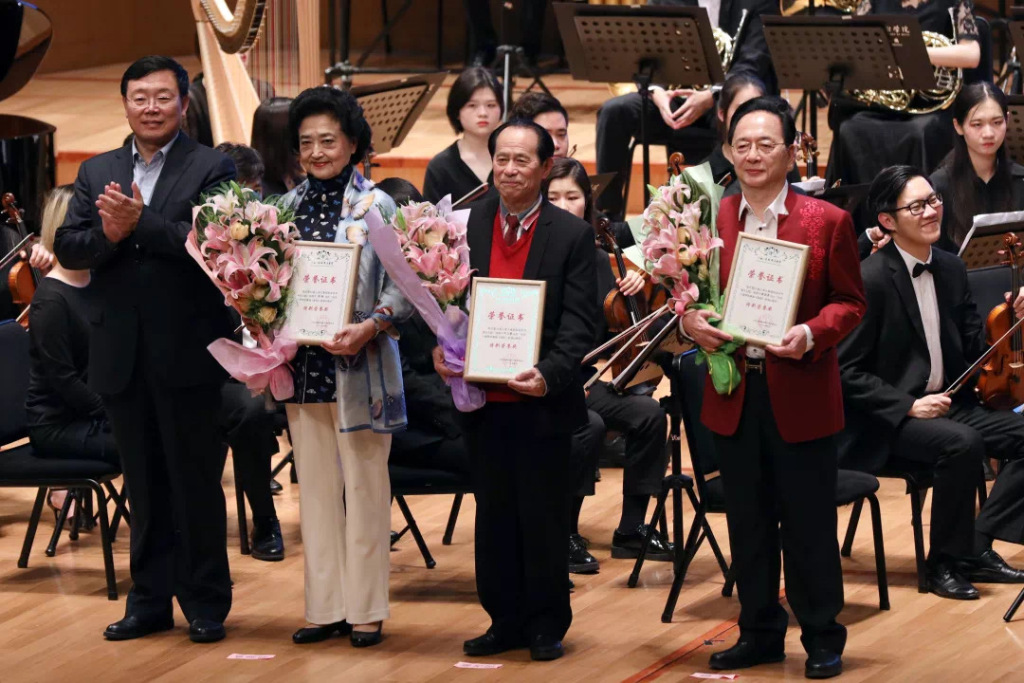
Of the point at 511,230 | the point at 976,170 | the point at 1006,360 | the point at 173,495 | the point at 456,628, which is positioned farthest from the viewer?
the point at 976,170

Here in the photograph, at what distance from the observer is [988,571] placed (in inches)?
187

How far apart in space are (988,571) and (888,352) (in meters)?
0.69

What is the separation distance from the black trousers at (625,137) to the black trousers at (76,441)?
2.89 m

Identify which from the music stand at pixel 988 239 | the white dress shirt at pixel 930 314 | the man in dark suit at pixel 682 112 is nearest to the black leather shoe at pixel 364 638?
the white dress shirt at pixel 930 314

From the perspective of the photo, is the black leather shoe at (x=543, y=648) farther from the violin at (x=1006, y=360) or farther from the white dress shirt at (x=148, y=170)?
the violin at (x=1006, y=360)

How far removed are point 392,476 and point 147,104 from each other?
1.23 metres

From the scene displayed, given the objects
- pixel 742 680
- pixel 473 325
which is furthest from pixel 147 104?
pixel 742 680

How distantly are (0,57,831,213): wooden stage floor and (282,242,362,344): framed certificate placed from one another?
11.4 feet

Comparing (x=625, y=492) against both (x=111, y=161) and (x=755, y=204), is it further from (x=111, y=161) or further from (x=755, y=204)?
(x=111, y=161)

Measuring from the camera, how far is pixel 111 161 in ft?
13.7

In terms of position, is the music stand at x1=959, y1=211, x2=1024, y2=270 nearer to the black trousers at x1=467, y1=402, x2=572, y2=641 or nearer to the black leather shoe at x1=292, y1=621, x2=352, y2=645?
Answer: the black trousers at x1=467, y1=402, x2=572, y2=641

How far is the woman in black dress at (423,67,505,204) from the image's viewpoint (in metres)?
5.77

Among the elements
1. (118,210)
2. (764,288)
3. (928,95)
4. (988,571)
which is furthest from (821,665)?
(928,95)

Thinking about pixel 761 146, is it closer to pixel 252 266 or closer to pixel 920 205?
pixel 920 205
